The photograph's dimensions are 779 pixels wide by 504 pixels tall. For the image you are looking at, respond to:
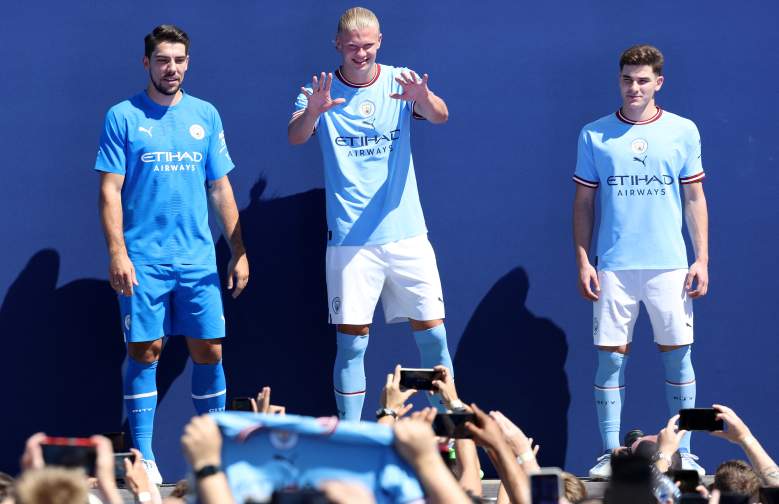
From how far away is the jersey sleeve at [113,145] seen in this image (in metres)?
7.14

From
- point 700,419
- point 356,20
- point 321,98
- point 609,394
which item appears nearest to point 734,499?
point 700,419

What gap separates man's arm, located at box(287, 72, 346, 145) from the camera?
706 centimetres

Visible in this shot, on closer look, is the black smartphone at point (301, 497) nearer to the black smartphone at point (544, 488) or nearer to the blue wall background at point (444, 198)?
the black smartphone at point (544, 488)

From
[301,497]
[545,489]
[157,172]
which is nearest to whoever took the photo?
[301,497]

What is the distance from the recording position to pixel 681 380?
7.64 meters

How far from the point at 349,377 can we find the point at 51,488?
3897mm

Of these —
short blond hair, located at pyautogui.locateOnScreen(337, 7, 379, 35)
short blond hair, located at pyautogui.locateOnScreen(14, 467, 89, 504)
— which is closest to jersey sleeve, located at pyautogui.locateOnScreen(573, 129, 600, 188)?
short blond hair, located at pyautogui.locateOnScreen(337, 7, 379, 35)

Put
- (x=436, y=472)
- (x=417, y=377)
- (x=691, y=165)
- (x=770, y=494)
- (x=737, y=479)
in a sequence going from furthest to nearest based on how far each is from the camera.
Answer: (x=691, y=165)
(x=417, y=377)
(x=737, y=479)
(x=770, y=494)
(x=436, y=472)

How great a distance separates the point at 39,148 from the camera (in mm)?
7746

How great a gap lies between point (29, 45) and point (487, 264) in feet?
9.20

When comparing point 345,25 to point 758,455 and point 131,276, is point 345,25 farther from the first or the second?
point 758,455

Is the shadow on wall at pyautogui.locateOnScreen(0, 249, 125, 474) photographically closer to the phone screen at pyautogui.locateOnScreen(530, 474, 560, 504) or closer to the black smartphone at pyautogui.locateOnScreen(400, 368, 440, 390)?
the black smartphone at pyautogui.locateOnScreen(400, 368, 440, 390)

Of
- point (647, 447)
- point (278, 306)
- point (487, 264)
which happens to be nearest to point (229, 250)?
point (278, 306)

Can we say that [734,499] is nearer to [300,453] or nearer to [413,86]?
[300,453]
